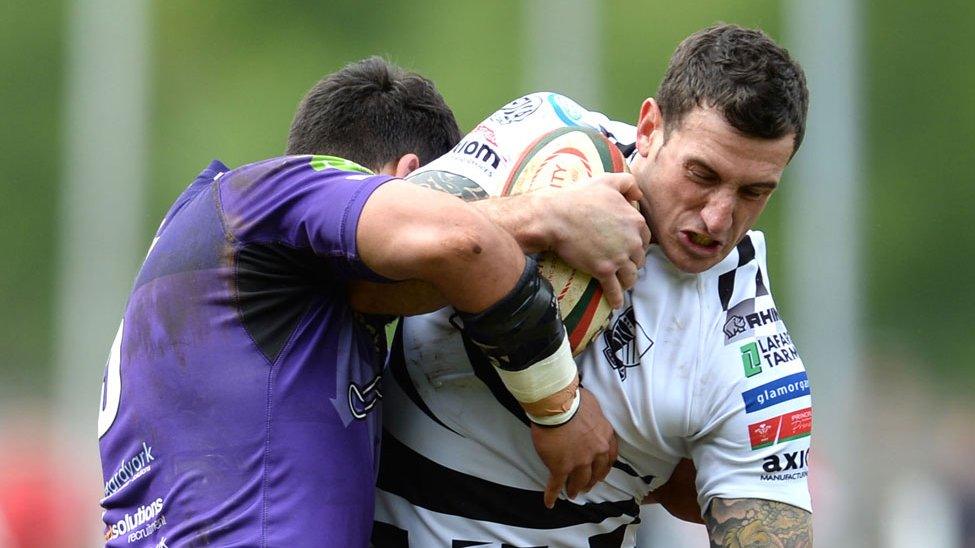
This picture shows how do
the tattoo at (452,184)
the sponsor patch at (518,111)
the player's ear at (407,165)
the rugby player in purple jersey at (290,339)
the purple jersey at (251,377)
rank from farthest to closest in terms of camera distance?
1. the player's ear at (407,165)
2. the sponsor patch at (518,111)
3. the tattoo at (452,184)
4. the purple jersey at (251,377)
5. the rugby player in purple jersey at (290,339)

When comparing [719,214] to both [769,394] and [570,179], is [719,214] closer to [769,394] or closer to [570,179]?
[570,179]

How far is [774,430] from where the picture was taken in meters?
3.41

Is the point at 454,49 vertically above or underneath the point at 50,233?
above

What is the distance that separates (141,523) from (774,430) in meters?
1.48

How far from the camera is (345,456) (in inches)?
127

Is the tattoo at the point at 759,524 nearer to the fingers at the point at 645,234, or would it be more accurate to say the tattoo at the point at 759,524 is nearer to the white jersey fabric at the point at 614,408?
the white jersey fabric at the point at 614,408

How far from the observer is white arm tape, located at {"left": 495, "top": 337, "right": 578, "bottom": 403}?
312 cm

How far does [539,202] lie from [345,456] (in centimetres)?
71

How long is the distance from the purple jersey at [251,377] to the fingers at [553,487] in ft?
1.49

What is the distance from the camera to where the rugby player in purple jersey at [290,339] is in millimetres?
2994

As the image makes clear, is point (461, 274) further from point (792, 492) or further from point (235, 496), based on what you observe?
point (792, 492)

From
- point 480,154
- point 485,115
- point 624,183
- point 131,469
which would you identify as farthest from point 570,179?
point 485,115

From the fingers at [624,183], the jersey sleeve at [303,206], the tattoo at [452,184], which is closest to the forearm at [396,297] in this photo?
the jersey sleeve at [303,206]

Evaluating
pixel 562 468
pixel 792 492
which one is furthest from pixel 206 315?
pixel 792 492
